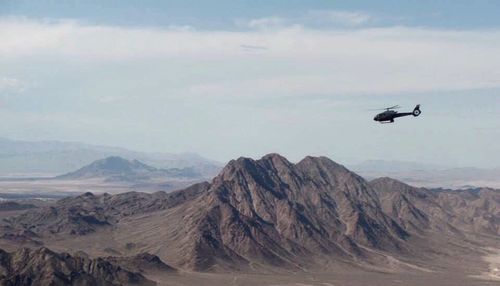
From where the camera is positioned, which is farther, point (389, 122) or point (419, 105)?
point (419, 105)
